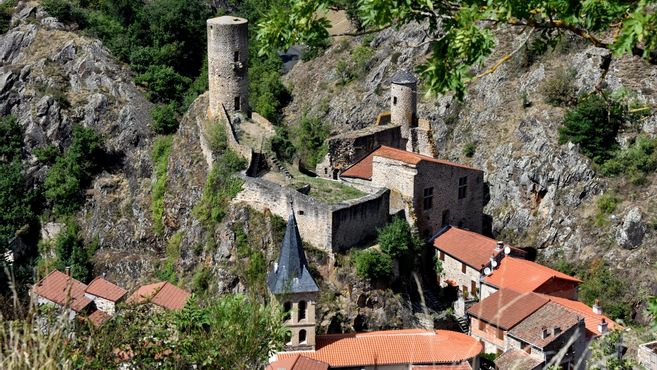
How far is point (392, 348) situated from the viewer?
96.0 ft

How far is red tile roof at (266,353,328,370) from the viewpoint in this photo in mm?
26891

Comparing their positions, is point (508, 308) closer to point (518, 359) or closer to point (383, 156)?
point (518, 359)

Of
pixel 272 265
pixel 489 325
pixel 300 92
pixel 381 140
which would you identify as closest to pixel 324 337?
pixel 272 265

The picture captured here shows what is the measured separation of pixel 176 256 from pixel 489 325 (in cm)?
1322

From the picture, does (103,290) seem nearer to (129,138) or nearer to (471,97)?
(129,138)

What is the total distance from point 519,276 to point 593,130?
10.4 m

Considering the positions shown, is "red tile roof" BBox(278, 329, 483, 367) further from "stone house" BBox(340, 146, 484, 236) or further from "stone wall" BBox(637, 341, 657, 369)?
"stone house" BBox(340, 146, 484, 236)

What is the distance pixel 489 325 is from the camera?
31.9 meters

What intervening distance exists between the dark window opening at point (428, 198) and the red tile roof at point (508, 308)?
14.7 feet

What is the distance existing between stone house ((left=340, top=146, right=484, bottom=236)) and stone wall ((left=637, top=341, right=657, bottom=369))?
959 cm

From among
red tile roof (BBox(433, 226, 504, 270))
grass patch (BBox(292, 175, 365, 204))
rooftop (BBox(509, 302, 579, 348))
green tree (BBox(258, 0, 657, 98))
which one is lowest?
rooftop (BBox(509, 302, 579, 348))

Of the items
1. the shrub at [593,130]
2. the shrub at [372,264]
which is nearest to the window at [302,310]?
the shrub at [372,264]

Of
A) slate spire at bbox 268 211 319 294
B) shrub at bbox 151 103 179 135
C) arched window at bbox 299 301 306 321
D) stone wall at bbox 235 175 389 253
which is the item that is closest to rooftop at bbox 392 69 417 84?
stone wall at bbox 235 175 389 253

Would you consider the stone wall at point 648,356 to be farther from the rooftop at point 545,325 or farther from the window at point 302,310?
the window at point 302,310
